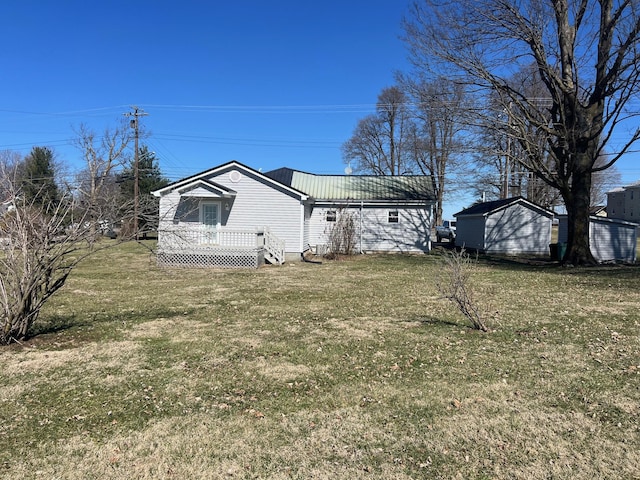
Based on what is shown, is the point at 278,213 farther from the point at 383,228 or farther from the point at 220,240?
the point at 383,228

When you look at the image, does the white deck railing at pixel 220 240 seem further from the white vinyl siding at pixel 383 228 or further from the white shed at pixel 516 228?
the white shed at pixel 516 228

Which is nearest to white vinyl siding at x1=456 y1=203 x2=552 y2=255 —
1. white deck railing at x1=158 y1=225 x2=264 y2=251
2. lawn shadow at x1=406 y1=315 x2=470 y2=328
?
white deck railing at x1=158 y1=225 x2=264 y2=251

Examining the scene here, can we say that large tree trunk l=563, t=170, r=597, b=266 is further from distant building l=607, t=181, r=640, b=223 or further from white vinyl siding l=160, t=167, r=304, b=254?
distant building l=607, t=181, r=640, b=223

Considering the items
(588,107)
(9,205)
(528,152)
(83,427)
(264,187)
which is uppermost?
(588,107)

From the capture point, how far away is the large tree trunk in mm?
17172

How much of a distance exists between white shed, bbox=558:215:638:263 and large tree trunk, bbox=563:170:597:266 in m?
5.38

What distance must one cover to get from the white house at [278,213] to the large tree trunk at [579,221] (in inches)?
266

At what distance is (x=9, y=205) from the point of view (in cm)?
576

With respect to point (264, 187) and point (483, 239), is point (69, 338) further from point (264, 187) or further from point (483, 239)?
point (483, 239)

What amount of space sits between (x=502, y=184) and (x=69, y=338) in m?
36.2

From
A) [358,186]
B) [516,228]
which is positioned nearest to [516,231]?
[516,228]

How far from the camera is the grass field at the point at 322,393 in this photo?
314 centimetres

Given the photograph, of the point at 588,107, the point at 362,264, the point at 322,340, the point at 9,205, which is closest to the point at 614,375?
the point at 322,340

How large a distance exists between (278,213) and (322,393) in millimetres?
15440
